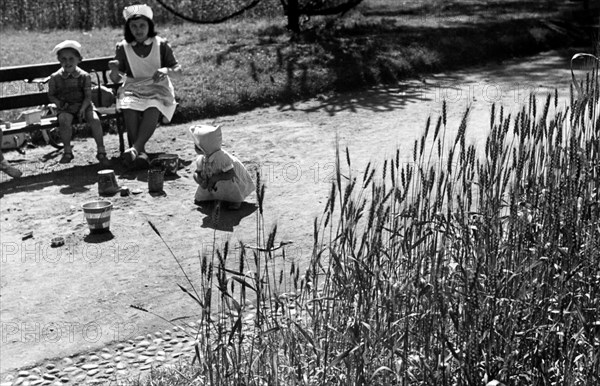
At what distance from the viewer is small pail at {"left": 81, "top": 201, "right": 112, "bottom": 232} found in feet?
23.2

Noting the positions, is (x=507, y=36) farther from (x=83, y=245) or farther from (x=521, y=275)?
(x=521, y=275)

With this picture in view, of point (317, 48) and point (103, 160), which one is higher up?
point (317, 48)

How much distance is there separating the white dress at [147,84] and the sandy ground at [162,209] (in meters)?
0.47

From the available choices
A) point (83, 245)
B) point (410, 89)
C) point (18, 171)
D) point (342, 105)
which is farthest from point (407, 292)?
point (410, 89)

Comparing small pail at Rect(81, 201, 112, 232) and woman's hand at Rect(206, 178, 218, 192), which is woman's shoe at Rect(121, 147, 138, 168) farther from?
small pail at Rect(81, 201, 112, 232)

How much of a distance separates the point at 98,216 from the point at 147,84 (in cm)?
249

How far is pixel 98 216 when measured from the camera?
7070mm

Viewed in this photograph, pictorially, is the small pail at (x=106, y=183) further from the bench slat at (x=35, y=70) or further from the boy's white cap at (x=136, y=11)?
the boy's white cap at (x=136, y=11)

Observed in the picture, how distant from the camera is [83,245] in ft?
22.8

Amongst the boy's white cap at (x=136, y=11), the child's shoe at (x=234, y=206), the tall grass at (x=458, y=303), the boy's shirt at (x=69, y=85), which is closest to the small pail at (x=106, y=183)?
the child's shoe at (x=234, y=206)

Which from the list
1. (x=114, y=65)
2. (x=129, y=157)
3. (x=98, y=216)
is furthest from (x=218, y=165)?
(x=114, y=65)

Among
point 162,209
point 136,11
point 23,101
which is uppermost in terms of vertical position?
point 136,11

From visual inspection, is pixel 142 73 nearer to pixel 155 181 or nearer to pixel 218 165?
pixel 155 181

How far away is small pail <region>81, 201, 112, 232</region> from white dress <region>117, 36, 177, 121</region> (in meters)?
2.23
